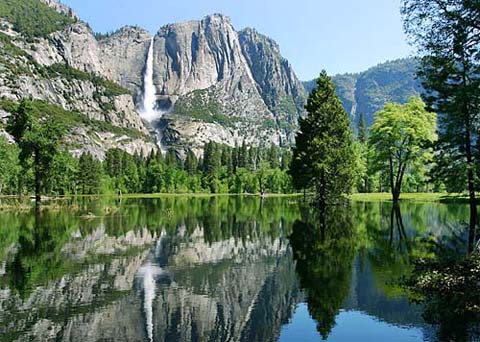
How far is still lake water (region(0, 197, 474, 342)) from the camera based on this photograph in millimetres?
13148

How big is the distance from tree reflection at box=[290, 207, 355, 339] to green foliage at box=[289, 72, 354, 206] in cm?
1277

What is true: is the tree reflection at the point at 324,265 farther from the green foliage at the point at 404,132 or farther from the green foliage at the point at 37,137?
the green foliage at the point at 37,137

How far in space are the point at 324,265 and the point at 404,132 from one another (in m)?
49.9

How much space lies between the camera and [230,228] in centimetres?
4053

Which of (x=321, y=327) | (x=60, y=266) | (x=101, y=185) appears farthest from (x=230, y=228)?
(x=101, y=185)

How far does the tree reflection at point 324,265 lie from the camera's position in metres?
15.3

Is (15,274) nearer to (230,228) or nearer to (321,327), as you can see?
(321,327)

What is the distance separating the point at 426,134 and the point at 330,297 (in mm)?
54600

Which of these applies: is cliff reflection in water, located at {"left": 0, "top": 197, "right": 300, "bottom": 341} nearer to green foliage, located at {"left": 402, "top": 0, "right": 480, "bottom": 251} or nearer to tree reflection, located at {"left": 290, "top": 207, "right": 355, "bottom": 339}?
tree reflection, located at {"left": 290, "top": 207, "right": 355, "bottom": 339}

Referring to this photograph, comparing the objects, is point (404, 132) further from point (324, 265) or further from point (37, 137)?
point (37, 137)

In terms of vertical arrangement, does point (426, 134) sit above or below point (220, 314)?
above

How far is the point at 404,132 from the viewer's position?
220 ft

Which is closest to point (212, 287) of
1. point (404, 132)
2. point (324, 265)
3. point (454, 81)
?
point (324, 265)

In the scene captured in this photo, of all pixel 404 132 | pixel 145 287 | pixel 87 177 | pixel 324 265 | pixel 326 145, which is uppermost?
pixel 404 132
